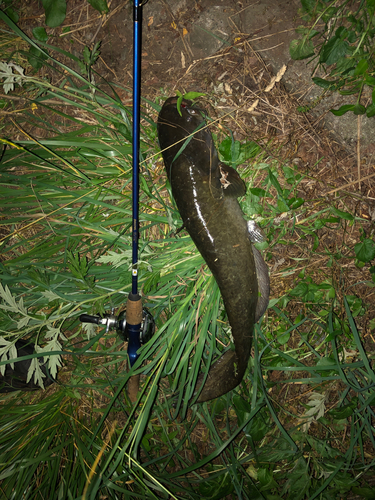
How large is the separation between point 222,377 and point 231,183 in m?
1.70

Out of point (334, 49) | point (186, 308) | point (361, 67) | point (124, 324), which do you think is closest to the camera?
point (361, 67)

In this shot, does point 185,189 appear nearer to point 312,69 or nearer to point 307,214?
point 307,214

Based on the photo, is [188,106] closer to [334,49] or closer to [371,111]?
[334,49]

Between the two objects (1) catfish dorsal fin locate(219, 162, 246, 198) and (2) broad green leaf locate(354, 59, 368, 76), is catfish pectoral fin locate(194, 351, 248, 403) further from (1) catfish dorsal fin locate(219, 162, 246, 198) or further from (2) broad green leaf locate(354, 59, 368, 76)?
(2) broad green leaf locate(354, 59, 368, 76)

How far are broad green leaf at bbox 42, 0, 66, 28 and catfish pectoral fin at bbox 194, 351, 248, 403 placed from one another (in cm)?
362

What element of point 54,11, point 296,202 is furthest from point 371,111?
point 54,11

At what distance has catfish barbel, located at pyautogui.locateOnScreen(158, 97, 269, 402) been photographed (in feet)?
8.22

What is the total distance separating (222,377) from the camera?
2637 millimetres

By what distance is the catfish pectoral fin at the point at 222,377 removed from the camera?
101 inches

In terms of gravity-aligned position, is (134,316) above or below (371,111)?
below

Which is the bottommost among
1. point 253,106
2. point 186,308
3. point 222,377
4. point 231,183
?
point 222,377

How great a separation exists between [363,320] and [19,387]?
3588mm

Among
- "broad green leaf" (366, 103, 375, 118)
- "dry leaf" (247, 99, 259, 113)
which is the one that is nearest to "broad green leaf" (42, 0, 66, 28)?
"dry leaf" (247, 99, 259, 113)

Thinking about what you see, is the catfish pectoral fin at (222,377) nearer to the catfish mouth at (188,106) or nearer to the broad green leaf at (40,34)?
the catfish mouth at (188,106)
